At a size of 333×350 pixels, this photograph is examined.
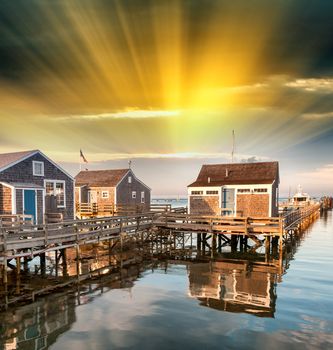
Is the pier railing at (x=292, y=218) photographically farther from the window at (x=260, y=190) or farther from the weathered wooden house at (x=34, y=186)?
the weathered wooden house at (x=34, y=186)

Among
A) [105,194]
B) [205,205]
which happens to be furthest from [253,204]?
[105,194]

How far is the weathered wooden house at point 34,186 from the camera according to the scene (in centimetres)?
2095

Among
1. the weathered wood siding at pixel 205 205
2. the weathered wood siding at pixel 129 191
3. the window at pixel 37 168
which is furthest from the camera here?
the weathered wood siding at pixel 129 191

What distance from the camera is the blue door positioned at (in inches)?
867

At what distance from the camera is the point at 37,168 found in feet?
77.6

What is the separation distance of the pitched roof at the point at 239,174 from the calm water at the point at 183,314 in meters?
16.2

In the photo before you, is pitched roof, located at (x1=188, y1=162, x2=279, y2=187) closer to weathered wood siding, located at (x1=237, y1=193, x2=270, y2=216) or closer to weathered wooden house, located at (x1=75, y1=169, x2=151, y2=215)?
weathered wood siding, located at (x1=237, y1=193, x2=270, y2=216)

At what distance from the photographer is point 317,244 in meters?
27.4

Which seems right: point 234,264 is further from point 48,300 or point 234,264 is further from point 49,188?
point 49,188

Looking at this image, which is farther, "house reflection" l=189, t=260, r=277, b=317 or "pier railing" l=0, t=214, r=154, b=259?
"pier railing" l=0, t=214, r=154, b=259

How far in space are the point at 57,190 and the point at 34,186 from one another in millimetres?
2991

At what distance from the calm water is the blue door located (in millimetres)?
10477

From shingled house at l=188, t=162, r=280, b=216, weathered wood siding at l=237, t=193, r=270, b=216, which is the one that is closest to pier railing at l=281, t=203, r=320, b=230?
weathered wood siding at l=237, t=193, r=270, b=216

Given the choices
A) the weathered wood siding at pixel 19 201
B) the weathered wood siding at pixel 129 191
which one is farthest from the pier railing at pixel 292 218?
the weathered wood siding at pixel 129 191
